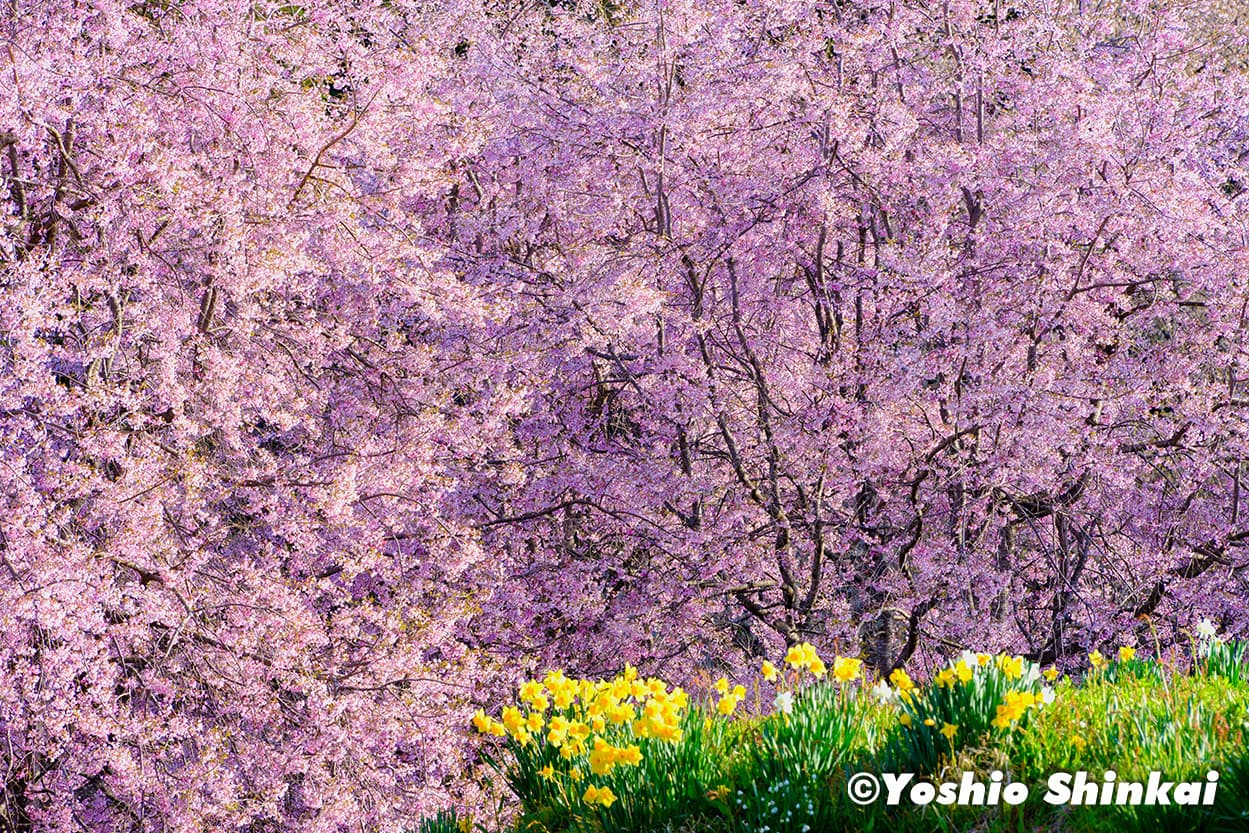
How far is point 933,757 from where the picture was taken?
156 inches

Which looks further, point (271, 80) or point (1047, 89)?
point (1047, 89)

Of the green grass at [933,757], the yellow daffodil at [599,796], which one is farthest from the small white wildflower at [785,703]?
the yellow daffodil at [599,796]

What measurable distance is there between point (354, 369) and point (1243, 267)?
6876 millimetres

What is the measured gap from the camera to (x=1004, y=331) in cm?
956

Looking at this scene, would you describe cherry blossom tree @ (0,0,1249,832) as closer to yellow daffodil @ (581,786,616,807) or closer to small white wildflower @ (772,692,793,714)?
yellow daffodil @ (581,786,616,807)

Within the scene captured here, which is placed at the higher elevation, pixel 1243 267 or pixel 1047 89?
pixel 1047 89

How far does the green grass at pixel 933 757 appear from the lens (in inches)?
149

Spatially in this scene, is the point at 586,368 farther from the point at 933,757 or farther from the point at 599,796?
the point at 933,757

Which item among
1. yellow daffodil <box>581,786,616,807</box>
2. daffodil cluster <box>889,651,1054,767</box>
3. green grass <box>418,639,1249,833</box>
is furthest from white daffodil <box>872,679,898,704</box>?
yellow daffodil <box>581,786,616,807</box>

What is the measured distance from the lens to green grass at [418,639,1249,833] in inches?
149

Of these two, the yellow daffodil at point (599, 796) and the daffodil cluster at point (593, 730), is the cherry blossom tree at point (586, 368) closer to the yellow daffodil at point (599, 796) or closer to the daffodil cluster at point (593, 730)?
the daffodil cluster at point (593, 730)

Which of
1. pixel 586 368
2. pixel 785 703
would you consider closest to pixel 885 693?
pixel 785 703

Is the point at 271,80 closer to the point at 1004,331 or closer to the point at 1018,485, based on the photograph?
the point at 1004,331

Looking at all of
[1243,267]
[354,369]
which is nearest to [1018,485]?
[1243,267]
